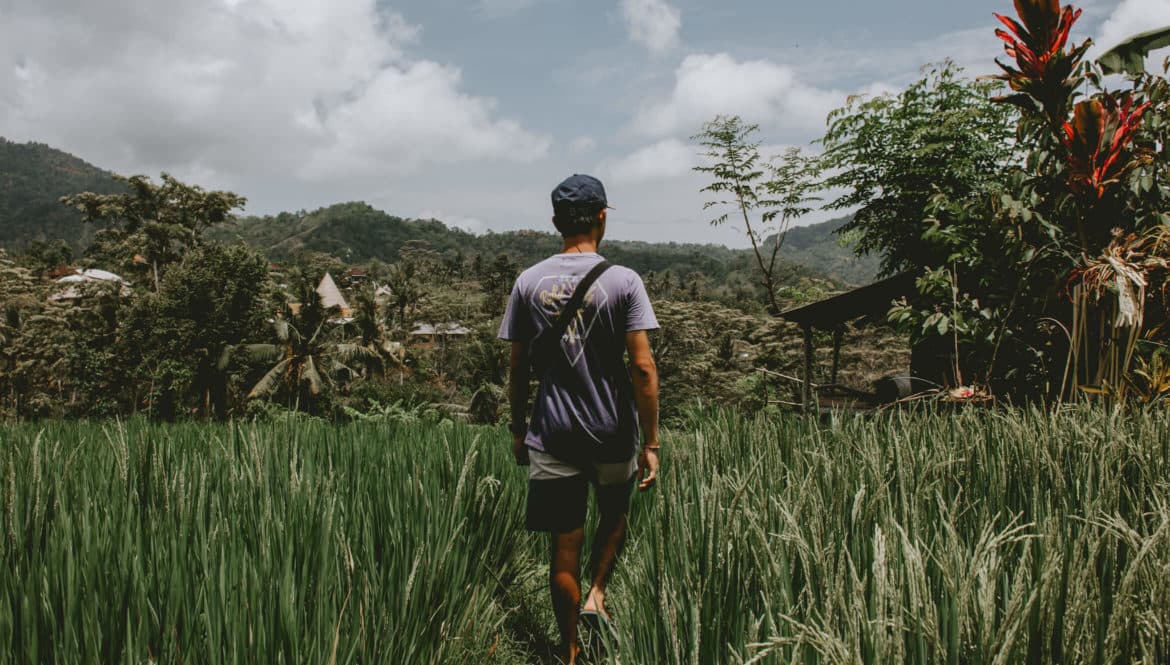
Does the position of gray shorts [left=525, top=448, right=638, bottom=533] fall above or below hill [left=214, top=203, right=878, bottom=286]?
below

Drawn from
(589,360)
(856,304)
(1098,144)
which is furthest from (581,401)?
(856,304)

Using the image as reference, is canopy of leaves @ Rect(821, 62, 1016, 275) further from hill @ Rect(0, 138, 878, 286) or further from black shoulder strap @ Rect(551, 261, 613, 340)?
hill @ Rect(0, 138, 878, 286)

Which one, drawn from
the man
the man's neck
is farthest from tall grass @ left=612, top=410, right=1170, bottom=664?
the man's neck

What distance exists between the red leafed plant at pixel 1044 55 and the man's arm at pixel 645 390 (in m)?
3.84

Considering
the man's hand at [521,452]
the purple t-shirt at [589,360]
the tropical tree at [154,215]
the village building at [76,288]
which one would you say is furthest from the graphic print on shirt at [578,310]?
the tropical tree at [154,215]

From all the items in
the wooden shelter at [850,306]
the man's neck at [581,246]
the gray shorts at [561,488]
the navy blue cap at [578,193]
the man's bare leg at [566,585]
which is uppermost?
the navy blue cap at [578,193]

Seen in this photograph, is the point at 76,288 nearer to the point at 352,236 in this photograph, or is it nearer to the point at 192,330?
the point at 192,330

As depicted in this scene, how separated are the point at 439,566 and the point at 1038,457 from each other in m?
1.92

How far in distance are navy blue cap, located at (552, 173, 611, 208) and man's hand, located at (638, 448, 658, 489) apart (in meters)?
0.87

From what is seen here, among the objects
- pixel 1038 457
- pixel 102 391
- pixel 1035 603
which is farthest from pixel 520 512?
pixel 102 391

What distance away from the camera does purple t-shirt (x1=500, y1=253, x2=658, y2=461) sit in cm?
201

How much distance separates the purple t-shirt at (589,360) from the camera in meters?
2.01

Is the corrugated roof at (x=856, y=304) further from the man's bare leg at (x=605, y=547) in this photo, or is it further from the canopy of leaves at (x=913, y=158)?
the man's bare leg at (x=605, y=547)

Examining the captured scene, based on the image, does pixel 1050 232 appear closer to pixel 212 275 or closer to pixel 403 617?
pixel 403 617
